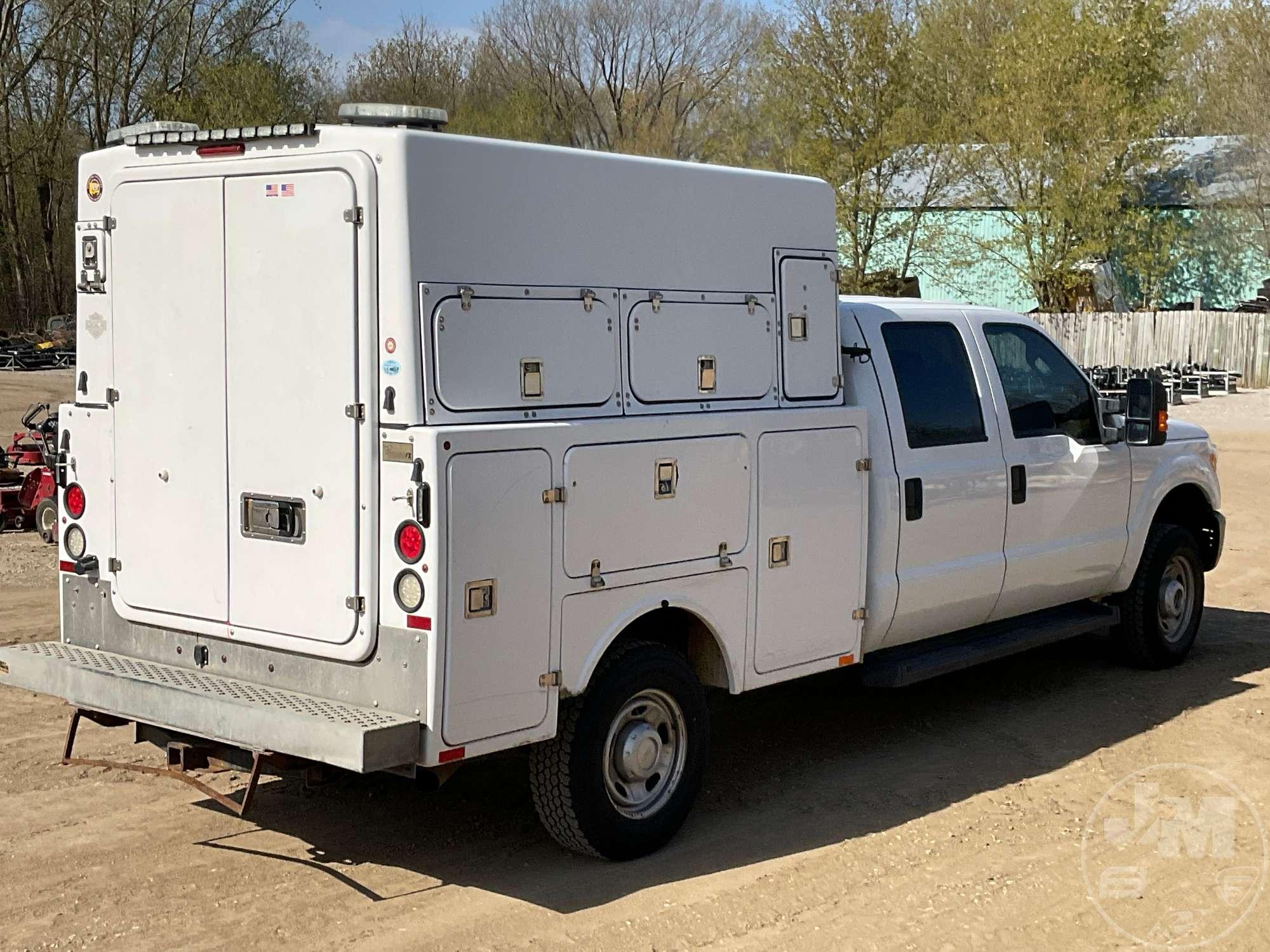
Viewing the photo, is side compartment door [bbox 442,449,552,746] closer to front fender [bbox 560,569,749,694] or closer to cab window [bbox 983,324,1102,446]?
front fender [bbox 560,569,749,694]

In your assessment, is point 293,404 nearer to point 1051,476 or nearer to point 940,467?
point 940,467

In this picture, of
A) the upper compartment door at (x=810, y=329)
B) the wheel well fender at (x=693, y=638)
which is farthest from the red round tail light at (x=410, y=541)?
the upper compartment door at (x=810, y=329)

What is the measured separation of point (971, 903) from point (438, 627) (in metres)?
2.18

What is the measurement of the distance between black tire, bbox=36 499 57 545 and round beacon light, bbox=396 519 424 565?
859 centimetres

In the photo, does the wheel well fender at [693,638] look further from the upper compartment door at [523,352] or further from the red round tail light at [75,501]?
the red round tail light at [75,501]

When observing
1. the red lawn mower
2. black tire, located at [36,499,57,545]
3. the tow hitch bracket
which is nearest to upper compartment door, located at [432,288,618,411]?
the tow hitch bracket

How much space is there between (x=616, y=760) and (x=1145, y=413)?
3.99 meters

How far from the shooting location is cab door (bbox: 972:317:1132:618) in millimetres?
7594

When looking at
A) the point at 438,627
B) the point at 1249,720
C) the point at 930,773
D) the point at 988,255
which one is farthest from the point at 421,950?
the point at 988,255

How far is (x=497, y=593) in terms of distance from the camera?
16.7ft

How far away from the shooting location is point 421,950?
4.86m

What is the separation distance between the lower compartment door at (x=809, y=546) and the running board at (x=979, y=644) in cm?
38

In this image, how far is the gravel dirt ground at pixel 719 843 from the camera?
506 centimetres

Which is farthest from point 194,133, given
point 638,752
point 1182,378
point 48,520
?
point 1182,378
